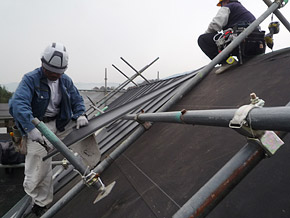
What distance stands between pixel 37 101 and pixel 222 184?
238 cm

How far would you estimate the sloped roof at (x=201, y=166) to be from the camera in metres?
1.22

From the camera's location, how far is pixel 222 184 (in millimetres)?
824

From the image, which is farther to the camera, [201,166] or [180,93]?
[180,93]

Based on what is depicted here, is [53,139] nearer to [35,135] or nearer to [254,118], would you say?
[35,135]

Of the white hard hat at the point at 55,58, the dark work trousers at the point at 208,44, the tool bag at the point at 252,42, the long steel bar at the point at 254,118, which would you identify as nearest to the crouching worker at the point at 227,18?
the dark work trousers at the point at 208,44

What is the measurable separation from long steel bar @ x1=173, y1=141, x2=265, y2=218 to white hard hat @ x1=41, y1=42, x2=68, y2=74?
213 cm

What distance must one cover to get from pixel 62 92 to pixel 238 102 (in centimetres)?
226

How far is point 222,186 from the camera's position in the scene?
0.83 metres

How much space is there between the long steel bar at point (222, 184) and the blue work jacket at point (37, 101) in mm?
1981

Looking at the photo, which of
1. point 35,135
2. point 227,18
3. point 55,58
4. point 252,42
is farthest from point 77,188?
point 227,18

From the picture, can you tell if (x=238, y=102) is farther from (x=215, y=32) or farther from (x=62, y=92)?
(x=62, y=92)

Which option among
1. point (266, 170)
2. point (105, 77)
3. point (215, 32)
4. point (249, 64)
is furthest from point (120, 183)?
point (105, 77)

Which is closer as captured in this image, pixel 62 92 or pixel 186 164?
pixel 186 164

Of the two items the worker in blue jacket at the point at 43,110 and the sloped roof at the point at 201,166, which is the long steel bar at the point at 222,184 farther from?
the worker in blue jacket at the point at 43,110
